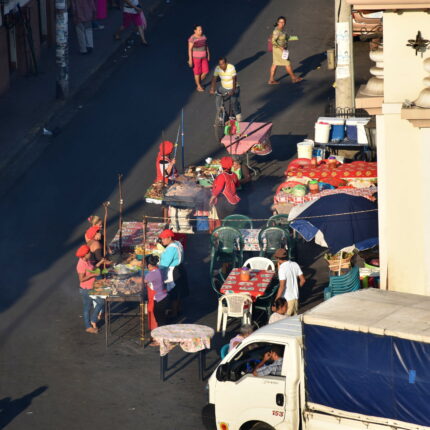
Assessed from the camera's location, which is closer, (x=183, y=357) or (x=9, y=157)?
(x=183, y=357)

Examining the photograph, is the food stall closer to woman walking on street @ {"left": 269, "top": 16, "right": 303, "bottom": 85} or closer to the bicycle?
the bicycle

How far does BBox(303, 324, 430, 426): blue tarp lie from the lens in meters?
16.2

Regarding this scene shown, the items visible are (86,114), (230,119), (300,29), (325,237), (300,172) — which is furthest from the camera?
(300,29)

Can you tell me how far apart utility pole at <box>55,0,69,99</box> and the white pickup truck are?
1776 centimetres

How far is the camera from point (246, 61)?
124 ft

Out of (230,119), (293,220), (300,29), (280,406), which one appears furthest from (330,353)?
(300,29)

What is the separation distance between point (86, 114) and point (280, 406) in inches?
734

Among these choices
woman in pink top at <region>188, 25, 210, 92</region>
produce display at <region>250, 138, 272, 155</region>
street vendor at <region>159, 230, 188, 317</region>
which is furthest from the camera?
woman in pink top at <region>188, 25, 210, 92</region>

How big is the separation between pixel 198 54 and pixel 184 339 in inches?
627

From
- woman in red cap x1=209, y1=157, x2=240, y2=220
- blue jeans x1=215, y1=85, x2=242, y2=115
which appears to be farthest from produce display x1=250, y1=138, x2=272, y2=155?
woman in red cap x1=209, y1=157, x2=240, y2=220

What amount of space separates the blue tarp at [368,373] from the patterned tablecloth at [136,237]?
729 cm

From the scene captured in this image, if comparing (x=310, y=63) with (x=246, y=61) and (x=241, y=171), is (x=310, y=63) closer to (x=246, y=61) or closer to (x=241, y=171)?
(x=246, y=61)

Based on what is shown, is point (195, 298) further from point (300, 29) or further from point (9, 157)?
point (300, 29)

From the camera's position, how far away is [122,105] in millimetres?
35250
